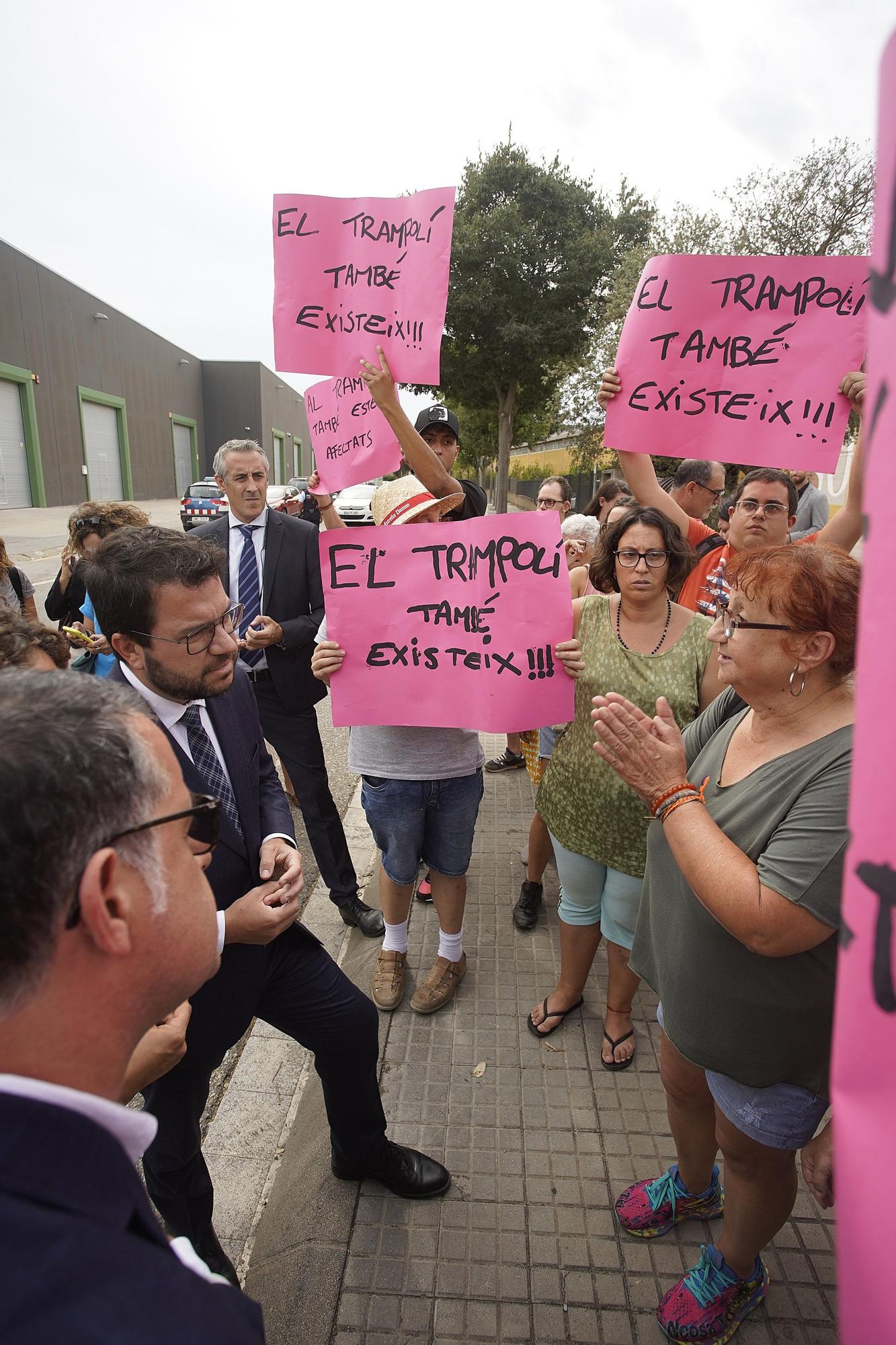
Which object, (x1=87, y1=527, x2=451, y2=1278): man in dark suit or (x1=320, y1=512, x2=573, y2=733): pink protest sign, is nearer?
(x1=87, y1=527, x2=451, y2=1278): man in dark suit

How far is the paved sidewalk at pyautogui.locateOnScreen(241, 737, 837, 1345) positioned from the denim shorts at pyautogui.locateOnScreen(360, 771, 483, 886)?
2.06ft

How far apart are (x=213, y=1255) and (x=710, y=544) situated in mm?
3548

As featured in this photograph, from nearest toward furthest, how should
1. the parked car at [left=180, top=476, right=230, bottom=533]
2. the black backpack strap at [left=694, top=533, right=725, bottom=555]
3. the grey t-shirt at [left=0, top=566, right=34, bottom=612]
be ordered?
the black backpack strap at [left=694, top=533, right=725, bottom=555], the grey t-shirt at [left=0, top=566, right=34, bottom=612], the parked car at [left=180, top=476, right=230, bottom=533]

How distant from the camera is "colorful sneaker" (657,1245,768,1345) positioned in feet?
5.79

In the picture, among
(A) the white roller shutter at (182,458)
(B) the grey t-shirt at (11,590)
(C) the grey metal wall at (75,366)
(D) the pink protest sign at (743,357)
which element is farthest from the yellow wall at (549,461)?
(D) the pink protest sign at (743,357)

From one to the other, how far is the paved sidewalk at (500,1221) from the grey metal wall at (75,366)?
27.1 m

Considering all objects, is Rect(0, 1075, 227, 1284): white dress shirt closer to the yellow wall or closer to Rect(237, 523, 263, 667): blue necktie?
Rect(237, 523, 263, 667): blue necktie

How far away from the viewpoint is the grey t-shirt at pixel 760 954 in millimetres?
1381

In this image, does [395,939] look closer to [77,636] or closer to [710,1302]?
[710,1302]

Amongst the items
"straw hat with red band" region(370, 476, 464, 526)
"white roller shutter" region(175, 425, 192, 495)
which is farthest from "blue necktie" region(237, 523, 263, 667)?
"white roller shutter" region(175, 425, 192, 495)

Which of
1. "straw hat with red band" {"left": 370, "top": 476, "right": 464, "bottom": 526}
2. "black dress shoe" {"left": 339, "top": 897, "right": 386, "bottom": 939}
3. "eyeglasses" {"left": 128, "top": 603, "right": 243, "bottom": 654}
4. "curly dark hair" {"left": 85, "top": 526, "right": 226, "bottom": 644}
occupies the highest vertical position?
"straw hat with red band" {"left": 370, "top": 476, "right": 464, "bottom": 526}

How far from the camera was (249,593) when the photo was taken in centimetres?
359

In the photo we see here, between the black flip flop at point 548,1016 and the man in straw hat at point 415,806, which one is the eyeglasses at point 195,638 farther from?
the black flip flop at point 548,1016

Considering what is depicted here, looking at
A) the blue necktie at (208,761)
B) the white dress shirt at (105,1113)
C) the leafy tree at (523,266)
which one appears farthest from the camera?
the leafy tree at (523,266)
